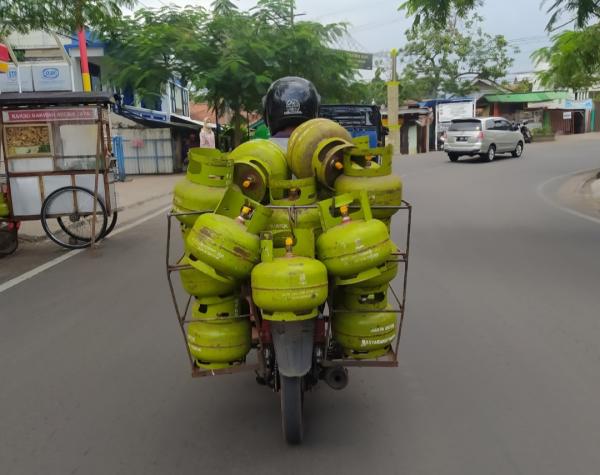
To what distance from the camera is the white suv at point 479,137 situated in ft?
80.0

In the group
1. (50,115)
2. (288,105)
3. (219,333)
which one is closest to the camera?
(219,333)

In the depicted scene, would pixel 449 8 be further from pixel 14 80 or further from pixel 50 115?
pixel 14 80

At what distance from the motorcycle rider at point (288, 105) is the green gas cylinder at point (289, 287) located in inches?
59.6

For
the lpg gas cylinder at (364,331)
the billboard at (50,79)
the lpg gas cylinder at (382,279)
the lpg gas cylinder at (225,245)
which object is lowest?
the lpg gas cylinder at (364,331)

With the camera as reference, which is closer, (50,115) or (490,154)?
(50,115)

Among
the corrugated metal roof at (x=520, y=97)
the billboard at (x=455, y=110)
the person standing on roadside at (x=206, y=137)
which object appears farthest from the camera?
the corrugated metal roof at (x=520, y=97)

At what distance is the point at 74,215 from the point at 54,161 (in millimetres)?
829

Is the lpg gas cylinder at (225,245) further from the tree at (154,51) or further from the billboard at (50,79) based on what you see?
the billboard at (50,79)

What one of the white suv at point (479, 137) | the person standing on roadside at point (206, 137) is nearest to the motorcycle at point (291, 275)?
the person standing on roadside at point (206, 137)

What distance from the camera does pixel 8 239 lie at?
28.2 feet

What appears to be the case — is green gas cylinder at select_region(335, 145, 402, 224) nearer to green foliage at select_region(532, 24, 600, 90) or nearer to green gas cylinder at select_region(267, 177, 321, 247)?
green gas cylinder at select_region(267, 177, 321, 247)

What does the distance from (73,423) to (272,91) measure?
2351 millimetres

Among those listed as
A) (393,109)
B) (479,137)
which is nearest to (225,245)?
(479,137)

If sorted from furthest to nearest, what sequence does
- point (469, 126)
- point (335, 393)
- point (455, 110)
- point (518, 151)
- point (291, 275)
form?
point (455, 110)
point (518, 151)
point (469, 126)
point (335, 393)
point (291, 275)
